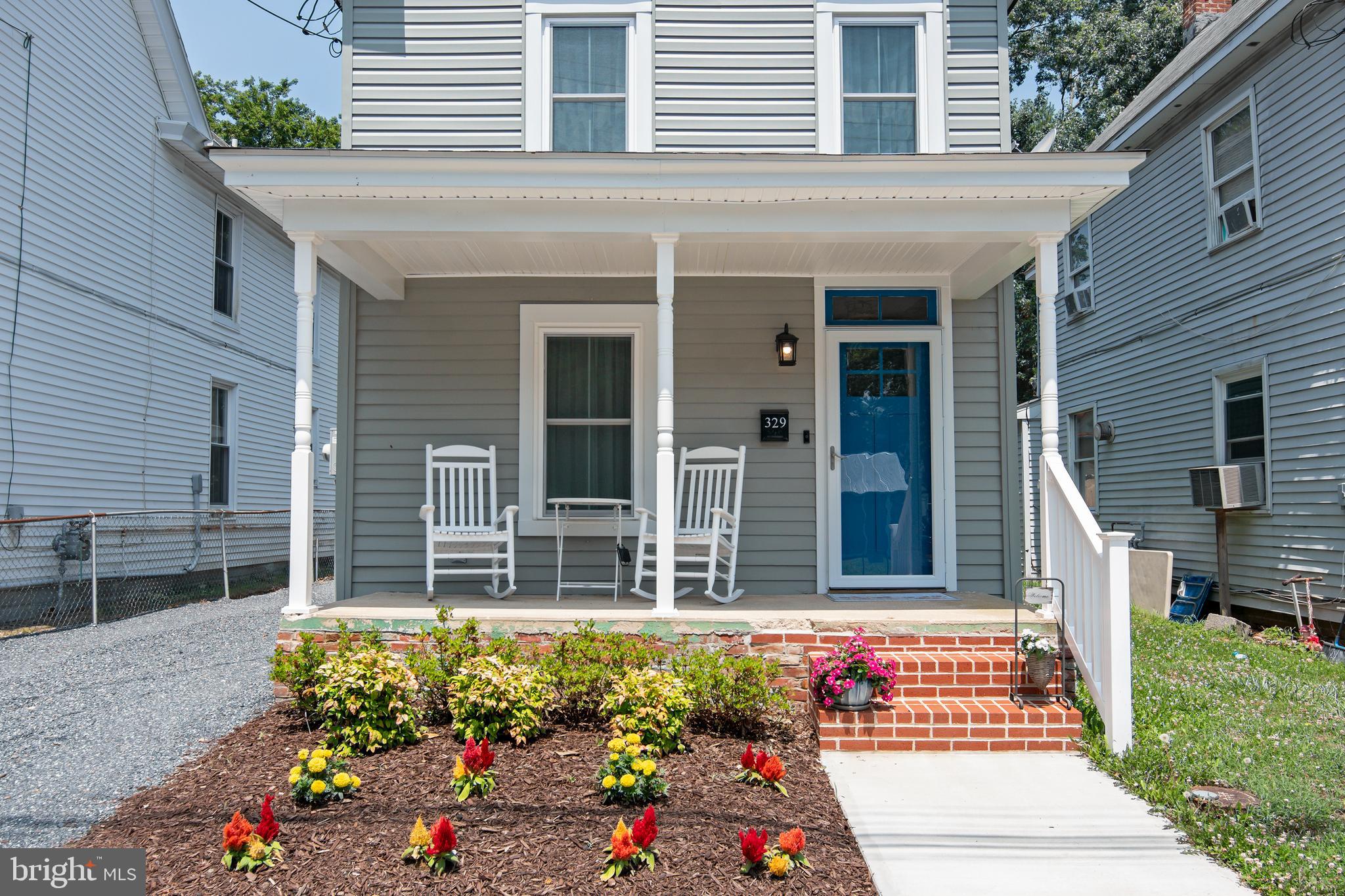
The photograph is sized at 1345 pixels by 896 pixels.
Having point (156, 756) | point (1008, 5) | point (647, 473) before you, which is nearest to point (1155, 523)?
point (1008, 5)

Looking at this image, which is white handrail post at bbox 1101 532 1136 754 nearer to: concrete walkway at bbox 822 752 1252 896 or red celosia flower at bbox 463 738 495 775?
concrete walkway at bbox 822 752 1252 896

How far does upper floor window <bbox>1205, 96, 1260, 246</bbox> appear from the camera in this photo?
8281 millimetres

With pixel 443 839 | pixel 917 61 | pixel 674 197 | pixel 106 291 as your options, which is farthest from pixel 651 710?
pixel 106 291

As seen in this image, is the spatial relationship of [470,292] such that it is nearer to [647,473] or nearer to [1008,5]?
[647,473]

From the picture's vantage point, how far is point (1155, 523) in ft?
33.0

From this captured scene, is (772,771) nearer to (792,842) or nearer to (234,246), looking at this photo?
(792,842)

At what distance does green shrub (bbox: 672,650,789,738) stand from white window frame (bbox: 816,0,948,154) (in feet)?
12.3

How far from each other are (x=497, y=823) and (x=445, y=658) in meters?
1.20

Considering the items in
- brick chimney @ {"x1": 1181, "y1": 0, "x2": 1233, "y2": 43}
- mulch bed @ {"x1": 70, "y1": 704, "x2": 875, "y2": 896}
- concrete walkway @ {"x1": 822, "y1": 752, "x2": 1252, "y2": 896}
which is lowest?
concrete walkway @ {"x1": 822, "y1": 752, "x2": 1252, "y2": 896}

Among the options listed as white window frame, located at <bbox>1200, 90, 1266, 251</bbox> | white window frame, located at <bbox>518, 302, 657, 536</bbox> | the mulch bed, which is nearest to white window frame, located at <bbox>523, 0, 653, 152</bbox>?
white window frame, located at <bbox>518, 302, 657, 536</bbox>

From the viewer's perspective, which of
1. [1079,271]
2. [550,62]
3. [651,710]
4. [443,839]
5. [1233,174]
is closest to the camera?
[443,839]

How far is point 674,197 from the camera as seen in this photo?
4.67 m

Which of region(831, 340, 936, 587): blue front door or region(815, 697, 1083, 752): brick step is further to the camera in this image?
region(831, 340, 936, 587): blue front door

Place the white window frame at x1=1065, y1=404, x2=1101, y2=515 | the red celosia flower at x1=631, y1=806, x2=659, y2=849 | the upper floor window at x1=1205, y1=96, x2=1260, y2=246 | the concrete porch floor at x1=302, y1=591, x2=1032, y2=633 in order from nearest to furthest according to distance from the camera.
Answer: the red celosia flower at x1=631, y1=806, x2=659, y2=849 → the concrete porch floor at x1=302, y1=591, x2=1032, y2=633 → the upper floor window at x1=1205, y1=96, x2=1260, y2=246 → the white window frame at x1=1065, y1=404, x2=1101, y2=515
